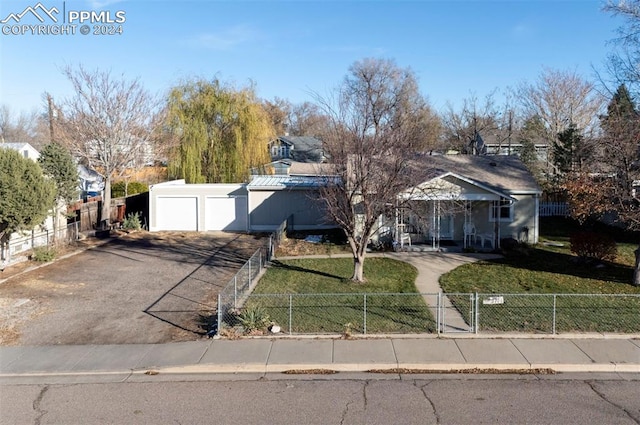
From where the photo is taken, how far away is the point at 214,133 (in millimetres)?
35969

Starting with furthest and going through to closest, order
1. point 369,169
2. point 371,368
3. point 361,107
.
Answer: point 361,107, point 369,169, point 371,368

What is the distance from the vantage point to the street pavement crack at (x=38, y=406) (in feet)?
25.3

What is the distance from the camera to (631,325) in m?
11.8

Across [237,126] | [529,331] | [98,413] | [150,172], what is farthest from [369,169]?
[150,172]

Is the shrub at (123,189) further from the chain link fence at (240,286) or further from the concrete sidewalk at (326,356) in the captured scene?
the concrete sidewalk at (326,356)

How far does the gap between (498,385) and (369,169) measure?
7.95m

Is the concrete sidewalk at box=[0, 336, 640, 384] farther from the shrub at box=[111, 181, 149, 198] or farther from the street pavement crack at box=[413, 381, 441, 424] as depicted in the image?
the shrub at box=[111, 181, 149, 198]

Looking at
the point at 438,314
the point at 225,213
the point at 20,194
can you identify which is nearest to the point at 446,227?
the point at 225,213

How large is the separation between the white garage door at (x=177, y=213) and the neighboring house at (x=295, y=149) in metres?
30.2

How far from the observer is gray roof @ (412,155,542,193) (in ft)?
79.0

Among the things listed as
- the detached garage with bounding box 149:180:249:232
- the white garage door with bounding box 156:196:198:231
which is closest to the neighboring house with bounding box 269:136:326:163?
the detached garage with bounding box 149:180:249:232

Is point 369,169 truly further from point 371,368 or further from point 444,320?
point 371,368

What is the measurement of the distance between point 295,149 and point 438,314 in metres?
50.2

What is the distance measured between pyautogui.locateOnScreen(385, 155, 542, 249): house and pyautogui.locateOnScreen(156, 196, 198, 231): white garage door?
1268 centimetres
